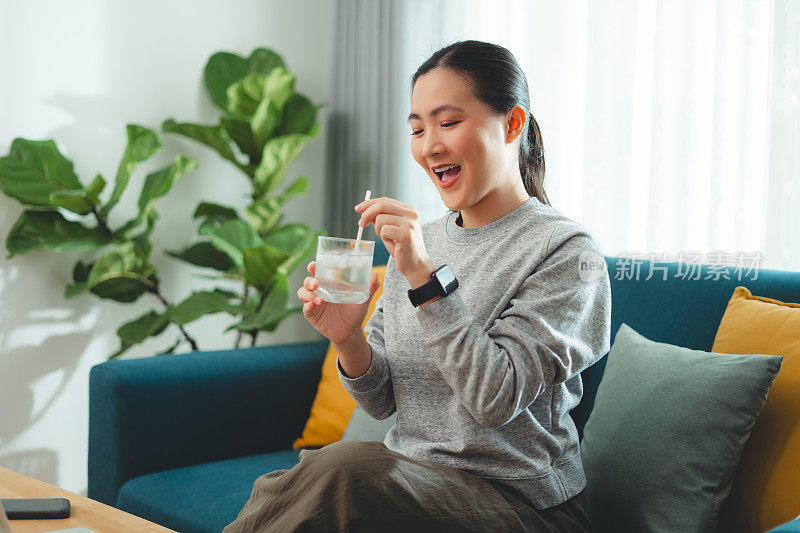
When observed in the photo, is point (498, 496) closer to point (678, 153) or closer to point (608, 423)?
point (608, 423)

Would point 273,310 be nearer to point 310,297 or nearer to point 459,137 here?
point 310,297

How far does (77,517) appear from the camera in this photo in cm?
117

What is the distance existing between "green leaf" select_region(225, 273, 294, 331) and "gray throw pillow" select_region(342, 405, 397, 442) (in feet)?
1.98

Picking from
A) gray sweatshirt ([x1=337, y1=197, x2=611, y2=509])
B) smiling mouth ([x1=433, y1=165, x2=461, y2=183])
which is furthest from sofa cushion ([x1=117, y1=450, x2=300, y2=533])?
smiling mouth ([x1=433, y1=165, x2=461, y2=183])

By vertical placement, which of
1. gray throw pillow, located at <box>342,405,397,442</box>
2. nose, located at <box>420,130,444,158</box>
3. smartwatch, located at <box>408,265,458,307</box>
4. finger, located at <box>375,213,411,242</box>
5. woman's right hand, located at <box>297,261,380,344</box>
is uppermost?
nose, located at <box>420,130,444,158</box>

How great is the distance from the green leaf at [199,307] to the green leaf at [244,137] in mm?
510

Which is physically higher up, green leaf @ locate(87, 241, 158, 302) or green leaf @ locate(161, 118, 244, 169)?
green leaf @ locate(161, 118, 244, 169)

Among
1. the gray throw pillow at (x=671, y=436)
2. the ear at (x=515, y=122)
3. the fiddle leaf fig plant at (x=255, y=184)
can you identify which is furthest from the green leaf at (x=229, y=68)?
the gray throw pillow at (x=671, y=436)

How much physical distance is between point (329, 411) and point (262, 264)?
2.07 ft

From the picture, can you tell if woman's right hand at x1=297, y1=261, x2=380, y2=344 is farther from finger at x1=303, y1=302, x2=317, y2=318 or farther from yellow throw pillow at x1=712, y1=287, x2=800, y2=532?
yellow throw pillow at x1=712, y1=287, x2=800, y2=532

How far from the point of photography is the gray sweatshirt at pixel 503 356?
108cm

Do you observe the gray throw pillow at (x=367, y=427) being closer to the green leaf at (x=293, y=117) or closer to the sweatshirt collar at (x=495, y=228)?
the sweatshirt collar at (x=495, y=228)

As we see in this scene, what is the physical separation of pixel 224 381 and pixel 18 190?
888 millimetres

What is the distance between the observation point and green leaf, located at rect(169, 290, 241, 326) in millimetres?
2326
